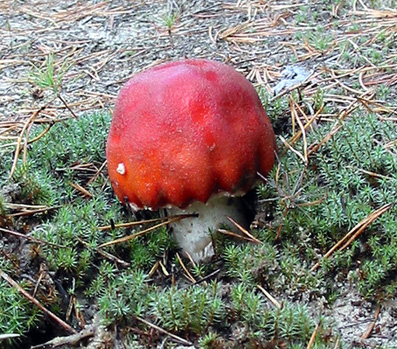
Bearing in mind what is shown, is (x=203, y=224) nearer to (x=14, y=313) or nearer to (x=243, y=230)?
(x=243, y=230)

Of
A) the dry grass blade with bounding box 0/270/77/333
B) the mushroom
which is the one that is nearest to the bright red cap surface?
the mushroom

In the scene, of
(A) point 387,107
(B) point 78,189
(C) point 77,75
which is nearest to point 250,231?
(B) point 78,189

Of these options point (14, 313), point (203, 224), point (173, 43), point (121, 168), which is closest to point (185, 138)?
point (121, 168)

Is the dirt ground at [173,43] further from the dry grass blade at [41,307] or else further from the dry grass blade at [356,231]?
the dry grass blade at [41,307]

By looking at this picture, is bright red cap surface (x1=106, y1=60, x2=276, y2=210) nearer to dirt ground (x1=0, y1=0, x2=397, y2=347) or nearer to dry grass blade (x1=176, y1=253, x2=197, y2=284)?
dry grass blade (x1=176, y1=253, x2=197, y2=284)

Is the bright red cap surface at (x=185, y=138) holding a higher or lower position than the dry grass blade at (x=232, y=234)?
higher

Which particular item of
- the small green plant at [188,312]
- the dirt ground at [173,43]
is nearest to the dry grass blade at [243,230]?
the small green plant at [188,312]
